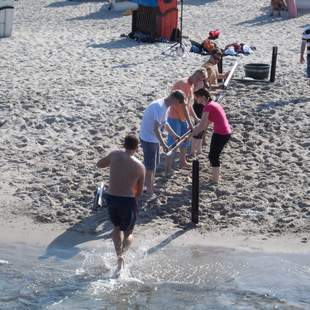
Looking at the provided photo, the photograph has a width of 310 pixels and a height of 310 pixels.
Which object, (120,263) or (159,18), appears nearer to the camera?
(120,263)

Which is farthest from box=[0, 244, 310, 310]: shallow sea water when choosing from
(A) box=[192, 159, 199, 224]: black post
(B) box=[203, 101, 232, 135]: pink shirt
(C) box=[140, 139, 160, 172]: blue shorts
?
(B) box=[203, 101, 232, 135]: pink shirt

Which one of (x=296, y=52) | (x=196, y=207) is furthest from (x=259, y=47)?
(x=196, y=207)

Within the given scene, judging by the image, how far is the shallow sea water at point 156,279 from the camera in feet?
33.4

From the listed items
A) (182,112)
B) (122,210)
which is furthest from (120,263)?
(182,112)

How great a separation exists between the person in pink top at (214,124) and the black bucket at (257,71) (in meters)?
5.45

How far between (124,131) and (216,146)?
2.64 metres

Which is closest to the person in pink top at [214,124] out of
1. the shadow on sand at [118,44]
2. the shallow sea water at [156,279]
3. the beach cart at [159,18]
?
the shallow sea water at [156,279]

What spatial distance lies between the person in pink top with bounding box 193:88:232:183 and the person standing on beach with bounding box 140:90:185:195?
51 cm

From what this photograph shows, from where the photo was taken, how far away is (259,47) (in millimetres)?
22500

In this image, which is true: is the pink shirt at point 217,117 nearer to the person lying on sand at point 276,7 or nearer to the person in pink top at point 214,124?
the person in pink top at point 214,124

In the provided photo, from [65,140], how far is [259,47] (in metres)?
8.91

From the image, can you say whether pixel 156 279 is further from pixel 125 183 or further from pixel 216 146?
pixel 216 146

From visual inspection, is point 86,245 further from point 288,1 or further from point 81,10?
point 81,10

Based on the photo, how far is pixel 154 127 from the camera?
12000 mm
